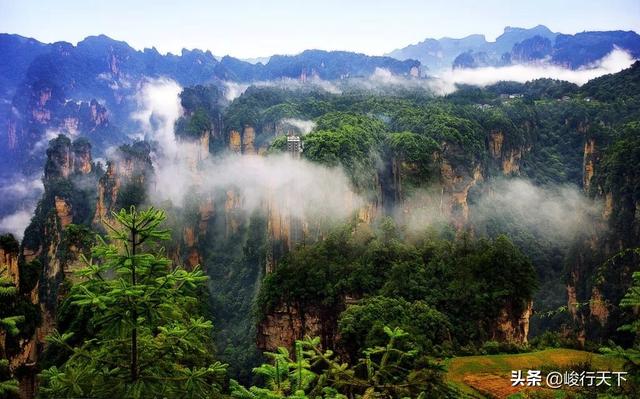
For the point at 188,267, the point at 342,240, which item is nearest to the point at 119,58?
the point at 188,267

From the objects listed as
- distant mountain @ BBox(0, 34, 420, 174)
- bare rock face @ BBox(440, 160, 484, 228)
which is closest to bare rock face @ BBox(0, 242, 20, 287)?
bare rock face @ BBox(440, 160, 484, 228)

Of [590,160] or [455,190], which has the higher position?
[590,160]

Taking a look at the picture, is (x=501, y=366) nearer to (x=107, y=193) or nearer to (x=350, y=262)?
(x=350, y=262)

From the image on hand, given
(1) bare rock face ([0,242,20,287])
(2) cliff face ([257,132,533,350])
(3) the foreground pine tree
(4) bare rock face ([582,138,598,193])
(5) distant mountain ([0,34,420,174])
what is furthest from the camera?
(5) distant mountain ([0,34,420,174])

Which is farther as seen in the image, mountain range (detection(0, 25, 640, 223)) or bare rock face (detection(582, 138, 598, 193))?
mountain range (detection(0, 25, 640, 223))

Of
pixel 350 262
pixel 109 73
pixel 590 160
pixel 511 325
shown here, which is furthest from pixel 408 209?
pixel 109 73

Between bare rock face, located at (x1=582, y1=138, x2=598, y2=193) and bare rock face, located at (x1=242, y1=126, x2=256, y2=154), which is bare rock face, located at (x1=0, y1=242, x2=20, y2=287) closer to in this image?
bare rock face, located at (x1=242, y1=126, x2=256, y2=154)

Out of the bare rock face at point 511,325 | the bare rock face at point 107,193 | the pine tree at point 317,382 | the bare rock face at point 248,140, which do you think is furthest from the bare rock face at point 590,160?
the pine tree at point 317,382

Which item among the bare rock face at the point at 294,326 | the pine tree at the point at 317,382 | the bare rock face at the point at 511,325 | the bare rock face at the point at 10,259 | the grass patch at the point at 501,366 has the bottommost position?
the bare rock face at the point at 294,326

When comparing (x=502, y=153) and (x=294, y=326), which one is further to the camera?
(x=502, y=153)

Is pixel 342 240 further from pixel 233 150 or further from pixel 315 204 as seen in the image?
pixel 233 150

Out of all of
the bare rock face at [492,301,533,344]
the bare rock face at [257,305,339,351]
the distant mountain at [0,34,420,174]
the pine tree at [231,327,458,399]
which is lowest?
the bare rock face at [257,305,339,351]

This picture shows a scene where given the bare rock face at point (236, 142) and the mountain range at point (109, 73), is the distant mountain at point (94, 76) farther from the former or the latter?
Answer: the bare rock face at point (236, 142)

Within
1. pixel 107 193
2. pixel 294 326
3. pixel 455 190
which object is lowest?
pixel 294 326
